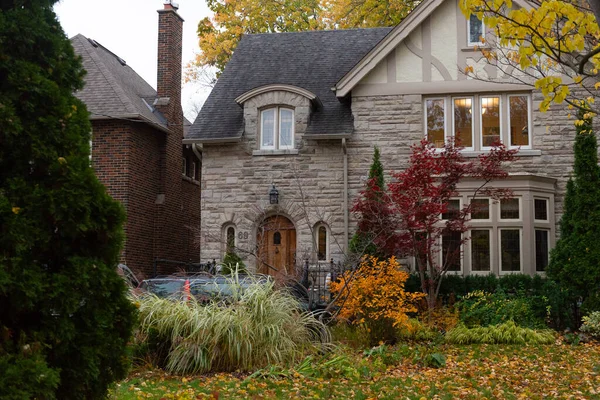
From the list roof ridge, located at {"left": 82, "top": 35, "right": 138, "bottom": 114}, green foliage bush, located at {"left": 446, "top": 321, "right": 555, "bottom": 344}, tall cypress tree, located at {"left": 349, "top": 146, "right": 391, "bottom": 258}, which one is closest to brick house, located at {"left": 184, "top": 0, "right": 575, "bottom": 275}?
tall cypress tree, located at {"left": 349, "top": 146, "right": 391, "bottom": 258}

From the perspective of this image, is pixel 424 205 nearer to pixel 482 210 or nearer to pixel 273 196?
pixel 482 210

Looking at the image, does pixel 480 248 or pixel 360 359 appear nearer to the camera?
pixel 360 359

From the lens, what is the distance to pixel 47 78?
15.6 feet

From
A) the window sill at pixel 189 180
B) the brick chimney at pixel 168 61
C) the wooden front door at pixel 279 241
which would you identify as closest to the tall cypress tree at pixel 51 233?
the wooden front door at pixel 279 241

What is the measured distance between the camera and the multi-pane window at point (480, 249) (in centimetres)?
1538

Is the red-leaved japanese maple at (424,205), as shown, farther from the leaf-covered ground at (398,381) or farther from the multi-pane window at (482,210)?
the leaf-covered ground at (398,381)

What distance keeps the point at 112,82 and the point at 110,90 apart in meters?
0.41

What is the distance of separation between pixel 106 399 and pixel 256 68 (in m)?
15.2

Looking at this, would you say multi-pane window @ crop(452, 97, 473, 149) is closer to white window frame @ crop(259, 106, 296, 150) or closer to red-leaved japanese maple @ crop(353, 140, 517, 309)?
red-leaved japanese maple @ crop(353, 140, 517, 309)

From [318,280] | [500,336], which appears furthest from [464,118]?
[500,336]

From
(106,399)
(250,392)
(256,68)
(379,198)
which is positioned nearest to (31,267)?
(106,399)

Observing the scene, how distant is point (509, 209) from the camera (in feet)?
50.1

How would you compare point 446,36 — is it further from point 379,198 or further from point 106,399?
point 106,399

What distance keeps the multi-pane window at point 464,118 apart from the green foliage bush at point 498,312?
13.7 ft
